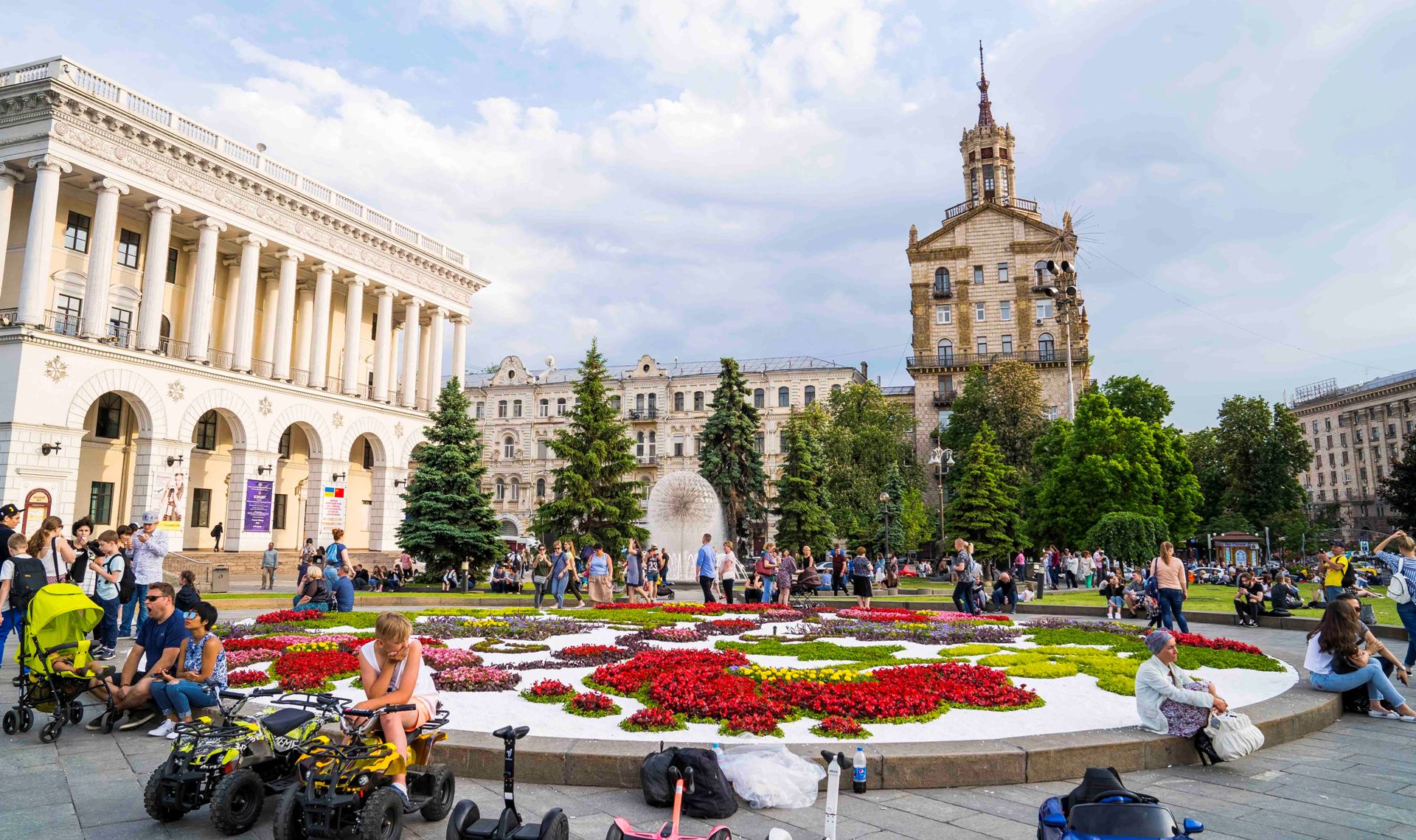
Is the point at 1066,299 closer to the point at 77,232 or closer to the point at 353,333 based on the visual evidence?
the point at 353,333

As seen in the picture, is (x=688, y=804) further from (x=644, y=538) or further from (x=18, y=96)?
(x=18, y=96)

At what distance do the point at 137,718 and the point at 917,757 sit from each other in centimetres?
690

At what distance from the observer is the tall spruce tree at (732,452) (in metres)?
46.5

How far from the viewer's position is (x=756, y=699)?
7930 millimetres

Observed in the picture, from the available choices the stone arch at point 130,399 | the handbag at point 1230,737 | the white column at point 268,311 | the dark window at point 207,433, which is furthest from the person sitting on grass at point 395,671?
the white column at point 268,311

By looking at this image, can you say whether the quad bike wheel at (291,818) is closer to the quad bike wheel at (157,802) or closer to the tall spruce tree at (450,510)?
the quad bike wheel at (157,802)

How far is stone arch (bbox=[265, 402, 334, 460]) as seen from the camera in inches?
1569

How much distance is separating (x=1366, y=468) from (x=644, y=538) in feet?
318

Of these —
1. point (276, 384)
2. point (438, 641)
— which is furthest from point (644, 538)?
point (438, 641)

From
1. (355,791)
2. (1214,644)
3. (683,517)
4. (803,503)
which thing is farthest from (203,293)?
(1214,644)

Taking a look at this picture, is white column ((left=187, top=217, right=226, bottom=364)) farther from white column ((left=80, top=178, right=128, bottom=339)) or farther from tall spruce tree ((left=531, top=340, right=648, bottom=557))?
tall spruce tree ((left=531, top=340, right=648, bottom=557))

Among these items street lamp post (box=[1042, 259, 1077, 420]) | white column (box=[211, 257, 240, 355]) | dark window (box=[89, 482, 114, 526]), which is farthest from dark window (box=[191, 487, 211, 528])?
street lamp post (box=[1042, 259, 1077, 420])

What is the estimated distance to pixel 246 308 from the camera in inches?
1564

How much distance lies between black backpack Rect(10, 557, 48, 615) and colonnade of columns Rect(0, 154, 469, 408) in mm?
27998
